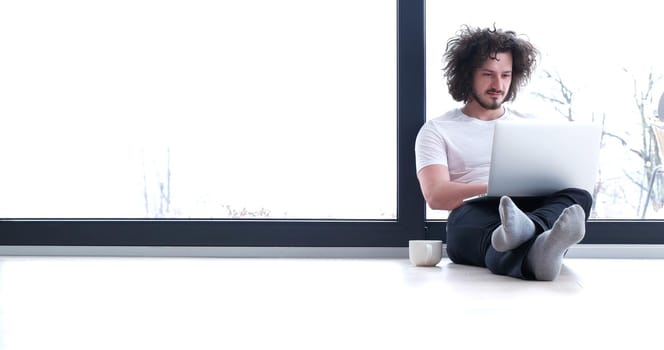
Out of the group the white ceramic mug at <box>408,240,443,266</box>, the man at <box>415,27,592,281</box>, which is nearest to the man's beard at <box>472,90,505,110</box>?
the man at <box>415,27,592,281</box>

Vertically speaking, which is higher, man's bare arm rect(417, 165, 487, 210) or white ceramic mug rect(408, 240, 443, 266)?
man's bare arm rect(417, 165, 487, 210)

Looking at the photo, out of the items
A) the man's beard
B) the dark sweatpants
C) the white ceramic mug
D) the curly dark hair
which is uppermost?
the curly dark hair

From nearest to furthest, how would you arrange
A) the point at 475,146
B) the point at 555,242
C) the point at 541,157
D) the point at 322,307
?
the point at 322,307, the point at 555,242, the point at 541,157, the point at 475,146

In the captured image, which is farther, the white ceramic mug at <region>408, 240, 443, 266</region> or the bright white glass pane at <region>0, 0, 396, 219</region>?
the bright white glass pane at <region>0, 0, 396, 219</region>

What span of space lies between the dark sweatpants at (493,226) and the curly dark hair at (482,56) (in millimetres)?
555

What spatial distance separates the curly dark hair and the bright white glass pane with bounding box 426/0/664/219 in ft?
0.75

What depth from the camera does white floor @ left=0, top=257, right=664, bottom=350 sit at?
163cm

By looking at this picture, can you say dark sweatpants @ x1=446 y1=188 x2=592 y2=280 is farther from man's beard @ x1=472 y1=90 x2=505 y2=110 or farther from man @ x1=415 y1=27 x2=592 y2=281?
man's beard @ x1=472 y1=90 x2=505 y2=110

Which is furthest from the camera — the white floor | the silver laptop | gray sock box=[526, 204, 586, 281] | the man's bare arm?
the man's bare arm

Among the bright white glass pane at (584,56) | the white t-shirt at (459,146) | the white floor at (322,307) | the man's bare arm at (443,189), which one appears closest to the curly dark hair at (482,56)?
the white t-shirt at (459,146)

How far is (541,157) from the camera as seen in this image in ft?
8.98

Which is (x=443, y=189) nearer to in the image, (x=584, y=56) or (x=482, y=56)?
(x=482, y=56)

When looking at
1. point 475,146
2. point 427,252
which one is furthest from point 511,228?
point 475,146

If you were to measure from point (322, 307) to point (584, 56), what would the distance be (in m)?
2.03
